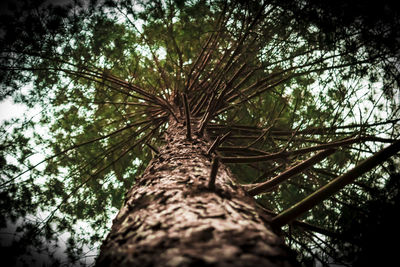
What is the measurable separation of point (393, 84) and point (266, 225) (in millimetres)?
2001

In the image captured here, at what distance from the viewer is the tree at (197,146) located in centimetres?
79

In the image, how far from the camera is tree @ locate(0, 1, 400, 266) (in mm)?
786

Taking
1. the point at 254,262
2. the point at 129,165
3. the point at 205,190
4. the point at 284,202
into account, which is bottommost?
the point at 254,262

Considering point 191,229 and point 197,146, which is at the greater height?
point 197,146

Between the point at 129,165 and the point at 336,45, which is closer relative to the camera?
the point at 336,45

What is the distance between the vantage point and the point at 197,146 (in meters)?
1.79

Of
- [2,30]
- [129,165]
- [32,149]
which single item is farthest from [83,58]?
[129,165]

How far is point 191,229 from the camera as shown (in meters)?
0.72

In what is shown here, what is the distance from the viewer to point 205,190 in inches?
39.3

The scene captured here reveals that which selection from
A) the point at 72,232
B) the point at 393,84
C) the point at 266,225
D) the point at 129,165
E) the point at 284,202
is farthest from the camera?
the point at 129,165

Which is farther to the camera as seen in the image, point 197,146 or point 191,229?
point 197,146

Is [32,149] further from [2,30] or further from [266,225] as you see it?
[266,225]

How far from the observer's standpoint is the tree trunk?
1.99ft

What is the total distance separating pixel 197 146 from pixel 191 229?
1095 millimetres
